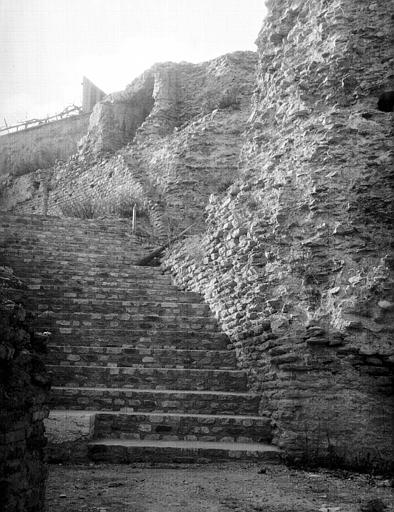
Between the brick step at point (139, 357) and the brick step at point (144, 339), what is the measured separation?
24cm

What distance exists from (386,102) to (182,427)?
5.82 meters

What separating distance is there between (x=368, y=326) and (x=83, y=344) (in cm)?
419

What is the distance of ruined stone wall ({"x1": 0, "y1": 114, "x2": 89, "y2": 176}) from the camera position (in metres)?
23.7

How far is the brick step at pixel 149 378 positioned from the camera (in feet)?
22.6

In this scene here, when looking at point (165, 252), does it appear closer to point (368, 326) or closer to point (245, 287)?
point (245, 287)

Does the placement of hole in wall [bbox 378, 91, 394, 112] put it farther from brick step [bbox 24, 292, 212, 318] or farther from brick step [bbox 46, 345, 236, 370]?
brick step [bbox 46, 345, 236, 370]

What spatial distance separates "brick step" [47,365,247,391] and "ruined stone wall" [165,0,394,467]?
38 cm

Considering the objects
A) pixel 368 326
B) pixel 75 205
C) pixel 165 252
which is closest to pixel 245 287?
pixel 368 326

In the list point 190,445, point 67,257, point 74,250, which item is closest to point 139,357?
point 190,445

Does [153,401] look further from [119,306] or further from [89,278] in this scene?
[89,278]

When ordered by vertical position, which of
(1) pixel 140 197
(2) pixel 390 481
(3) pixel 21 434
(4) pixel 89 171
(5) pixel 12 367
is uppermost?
(4) pixel 89 171

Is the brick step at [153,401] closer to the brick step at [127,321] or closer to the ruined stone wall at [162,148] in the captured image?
the brick step at [127,321]

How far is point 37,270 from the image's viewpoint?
397 inches

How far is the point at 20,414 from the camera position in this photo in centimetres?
319
